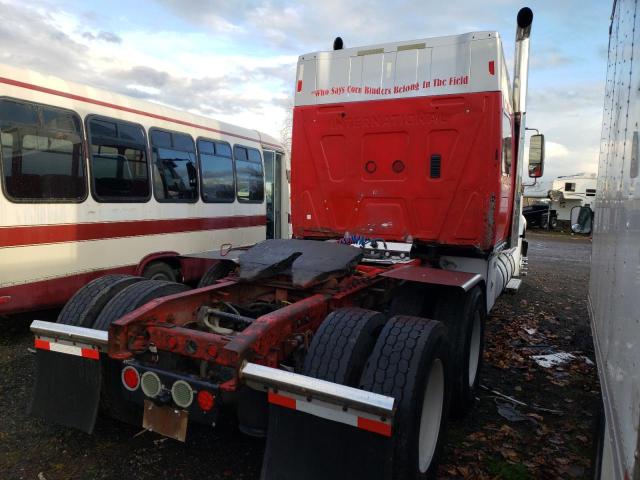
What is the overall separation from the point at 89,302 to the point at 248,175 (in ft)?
20.5

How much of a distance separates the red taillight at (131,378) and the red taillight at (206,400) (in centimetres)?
46

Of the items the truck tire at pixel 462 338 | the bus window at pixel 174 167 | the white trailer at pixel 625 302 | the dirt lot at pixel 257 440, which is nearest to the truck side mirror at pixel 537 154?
the dirt lot at pixel 257 440

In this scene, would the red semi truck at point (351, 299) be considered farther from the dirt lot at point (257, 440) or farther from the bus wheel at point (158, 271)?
the bus wheel at point (158, 271)

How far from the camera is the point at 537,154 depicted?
6.81m

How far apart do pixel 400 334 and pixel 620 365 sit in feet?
3.76

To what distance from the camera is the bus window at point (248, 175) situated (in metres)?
9.18

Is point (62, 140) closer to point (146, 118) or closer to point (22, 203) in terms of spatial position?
point (22, 203)

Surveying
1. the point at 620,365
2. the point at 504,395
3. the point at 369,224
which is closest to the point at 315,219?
the point at 369,224

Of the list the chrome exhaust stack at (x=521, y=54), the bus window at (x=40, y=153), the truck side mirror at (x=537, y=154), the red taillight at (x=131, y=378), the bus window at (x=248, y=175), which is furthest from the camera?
the bus window at (x=248, y=175)

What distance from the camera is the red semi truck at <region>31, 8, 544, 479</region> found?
98.6 inches

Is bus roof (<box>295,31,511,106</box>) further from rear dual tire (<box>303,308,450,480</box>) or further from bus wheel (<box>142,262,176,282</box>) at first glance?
bus wheel (<box>142,262,176,282</box>)

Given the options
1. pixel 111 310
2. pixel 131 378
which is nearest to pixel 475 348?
pixel 131 378

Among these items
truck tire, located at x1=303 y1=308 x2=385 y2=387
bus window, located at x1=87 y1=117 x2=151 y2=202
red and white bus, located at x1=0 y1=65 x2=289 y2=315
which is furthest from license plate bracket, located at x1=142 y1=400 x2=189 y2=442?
bus window, located at x1=87 y1=117 x2=151 y2=202

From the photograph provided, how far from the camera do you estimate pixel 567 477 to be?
3.27m
